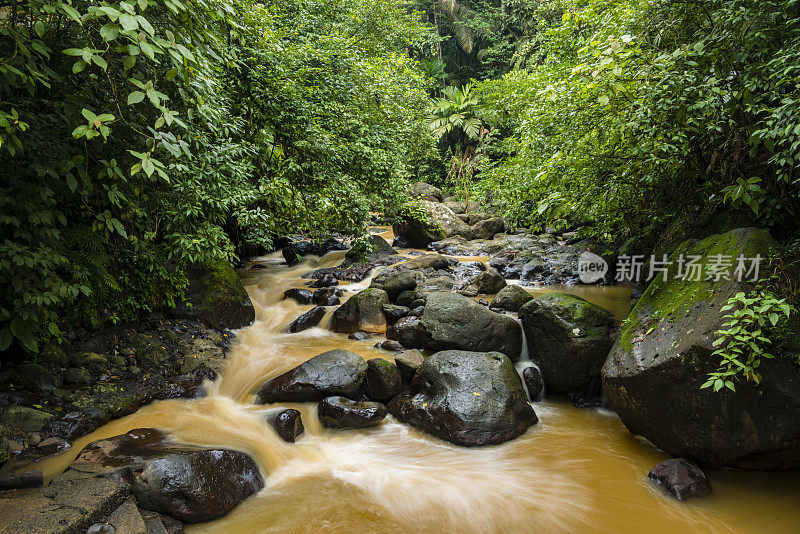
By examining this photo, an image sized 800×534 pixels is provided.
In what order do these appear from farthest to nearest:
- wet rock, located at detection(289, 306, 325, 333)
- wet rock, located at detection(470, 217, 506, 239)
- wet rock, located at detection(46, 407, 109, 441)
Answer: wet rock, located at detection(470, 217, 506, 239)
wet rock, located at detection(289, 306, 325, 333)
wet rock, located at detection(46, 407, 109, 441)

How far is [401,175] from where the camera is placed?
8758 mm

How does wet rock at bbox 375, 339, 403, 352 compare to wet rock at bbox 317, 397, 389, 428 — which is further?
wet rock at bbox 375, 339, 403, 352

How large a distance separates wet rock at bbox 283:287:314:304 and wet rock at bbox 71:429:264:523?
4.83m

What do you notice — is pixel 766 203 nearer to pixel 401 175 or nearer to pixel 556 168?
pixel 556 168

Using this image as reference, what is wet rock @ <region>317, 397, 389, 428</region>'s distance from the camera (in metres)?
4.56

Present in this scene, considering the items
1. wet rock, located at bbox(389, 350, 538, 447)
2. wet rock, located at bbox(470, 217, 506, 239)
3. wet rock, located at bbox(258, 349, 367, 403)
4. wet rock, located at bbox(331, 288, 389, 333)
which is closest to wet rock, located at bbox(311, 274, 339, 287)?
wet rock, located at bbox(331, 288, 389, 333)

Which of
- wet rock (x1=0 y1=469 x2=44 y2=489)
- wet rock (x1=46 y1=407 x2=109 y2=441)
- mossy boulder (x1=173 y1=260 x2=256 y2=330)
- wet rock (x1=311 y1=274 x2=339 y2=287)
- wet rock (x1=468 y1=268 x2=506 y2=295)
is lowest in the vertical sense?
wet rock (x1=0 y1=469 x2=44 y2=489)

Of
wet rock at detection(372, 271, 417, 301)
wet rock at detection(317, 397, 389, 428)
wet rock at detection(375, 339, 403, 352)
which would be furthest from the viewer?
wet rock at detection(372, 271, 417, 301)

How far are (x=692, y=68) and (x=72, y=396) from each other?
6.94 meters

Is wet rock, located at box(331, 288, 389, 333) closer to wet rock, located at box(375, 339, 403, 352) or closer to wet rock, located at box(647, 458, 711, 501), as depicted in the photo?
wet rock, located at box(375, 339, 403, 352)

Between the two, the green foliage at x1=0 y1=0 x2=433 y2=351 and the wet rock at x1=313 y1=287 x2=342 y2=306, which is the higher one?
the green foliage at x1=0 y1=0 x2=433 y2=351

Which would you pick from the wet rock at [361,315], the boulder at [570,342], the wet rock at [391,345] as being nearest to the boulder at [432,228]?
the wet rock at [361,315]

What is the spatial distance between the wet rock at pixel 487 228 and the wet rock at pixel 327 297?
27.8 feet

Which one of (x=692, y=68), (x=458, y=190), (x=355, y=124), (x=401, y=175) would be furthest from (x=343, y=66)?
(x=458, y=190)
